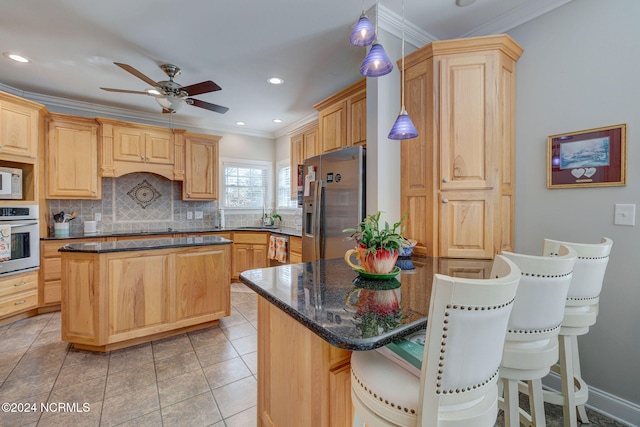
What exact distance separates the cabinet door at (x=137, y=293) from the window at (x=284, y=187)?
2.77m

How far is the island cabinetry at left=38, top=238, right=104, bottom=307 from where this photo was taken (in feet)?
11.0

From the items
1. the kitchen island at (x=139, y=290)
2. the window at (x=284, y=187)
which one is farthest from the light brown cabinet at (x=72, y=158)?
the window at (x=284, y=187)

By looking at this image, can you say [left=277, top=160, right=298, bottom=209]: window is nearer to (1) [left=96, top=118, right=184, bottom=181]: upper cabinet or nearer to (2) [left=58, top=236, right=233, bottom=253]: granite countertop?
(1) [left=96, top=118, right=184, bottom=181]: upper cabinet

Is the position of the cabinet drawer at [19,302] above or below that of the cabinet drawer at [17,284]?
below

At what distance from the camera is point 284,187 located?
210 inches

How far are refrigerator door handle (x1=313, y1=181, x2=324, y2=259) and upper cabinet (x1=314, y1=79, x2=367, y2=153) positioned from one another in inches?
20.0

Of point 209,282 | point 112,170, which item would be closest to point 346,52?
point 209,282

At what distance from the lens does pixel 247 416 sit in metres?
1.74

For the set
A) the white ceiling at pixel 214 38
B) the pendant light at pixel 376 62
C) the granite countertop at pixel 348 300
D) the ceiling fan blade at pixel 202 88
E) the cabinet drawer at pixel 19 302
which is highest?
the white ceiling at pixel 214 38

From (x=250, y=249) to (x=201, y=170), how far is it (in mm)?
1506

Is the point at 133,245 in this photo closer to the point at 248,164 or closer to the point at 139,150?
the point at 139,150

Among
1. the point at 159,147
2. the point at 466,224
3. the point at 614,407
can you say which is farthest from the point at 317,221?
the point at 159,147

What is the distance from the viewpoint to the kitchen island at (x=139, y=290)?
7.80 feet

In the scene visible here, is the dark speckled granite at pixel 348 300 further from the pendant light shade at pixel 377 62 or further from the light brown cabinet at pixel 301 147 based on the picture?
the light brown cabinet at pixel 301 147
